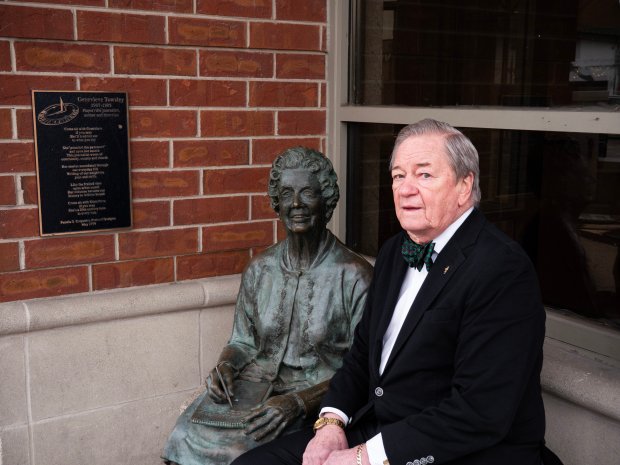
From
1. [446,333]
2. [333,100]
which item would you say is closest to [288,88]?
[333,100]

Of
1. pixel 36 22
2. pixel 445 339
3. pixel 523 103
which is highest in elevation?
pixel 36 22

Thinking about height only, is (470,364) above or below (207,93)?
below

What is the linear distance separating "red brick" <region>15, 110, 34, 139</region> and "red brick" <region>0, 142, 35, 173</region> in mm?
35

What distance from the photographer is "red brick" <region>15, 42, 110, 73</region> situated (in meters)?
3.25

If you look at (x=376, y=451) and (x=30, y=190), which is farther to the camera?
(x=30, y=190)

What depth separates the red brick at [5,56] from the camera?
320cm

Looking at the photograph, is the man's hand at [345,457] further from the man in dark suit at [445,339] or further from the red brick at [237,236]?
the red brick at [237,236]

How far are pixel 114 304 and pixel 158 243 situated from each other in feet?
1.17

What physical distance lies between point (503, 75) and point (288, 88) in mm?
1126

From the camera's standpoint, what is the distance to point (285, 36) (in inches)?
152

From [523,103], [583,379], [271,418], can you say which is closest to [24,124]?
[271,418]

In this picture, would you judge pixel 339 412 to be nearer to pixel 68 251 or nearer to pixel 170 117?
pixel 68 251

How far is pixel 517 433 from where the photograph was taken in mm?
2137

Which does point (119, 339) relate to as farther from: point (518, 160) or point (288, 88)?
point (518, 160)
